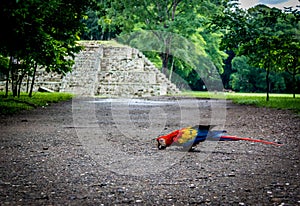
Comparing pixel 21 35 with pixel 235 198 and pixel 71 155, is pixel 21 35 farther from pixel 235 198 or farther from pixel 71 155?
pixel 235 198

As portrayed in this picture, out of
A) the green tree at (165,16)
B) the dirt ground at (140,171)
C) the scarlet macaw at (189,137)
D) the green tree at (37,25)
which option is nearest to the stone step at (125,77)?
the green tree at (165,16)

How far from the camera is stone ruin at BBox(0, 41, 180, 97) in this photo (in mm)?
27562

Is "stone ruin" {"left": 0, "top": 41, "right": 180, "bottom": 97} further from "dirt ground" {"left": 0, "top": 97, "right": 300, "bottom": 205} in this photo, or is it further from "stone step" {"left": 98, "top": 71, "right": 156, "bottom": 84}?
"dirt ground" {"left": 0, "top": 97, "right": 300, "bottom": 205}

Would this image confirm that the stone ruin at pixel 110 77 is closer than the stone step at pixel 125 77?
Yes

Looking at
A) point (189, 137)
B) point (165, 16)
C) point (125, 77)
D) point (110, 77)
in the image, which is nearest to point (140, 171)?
point (189, 137)

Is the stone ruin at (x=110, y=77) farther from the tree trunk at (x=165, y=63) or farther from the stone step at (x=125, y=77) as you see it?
the tree trunk at (x=165, y=63)

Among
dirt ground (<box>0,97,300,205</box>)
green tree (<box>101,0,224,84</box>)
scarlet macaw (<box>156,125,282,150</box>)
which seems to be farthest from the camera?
green tree (<box>101,0,224,84</box>)

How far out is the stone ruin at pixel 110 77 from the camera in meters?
27.6

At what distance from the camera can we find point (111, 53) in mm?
30938

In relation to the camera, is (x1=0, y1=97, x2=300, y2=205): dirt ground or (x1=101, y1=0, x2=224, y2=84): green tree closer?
(x1=0, y1=97, x2=300, y2=205): dirt ground

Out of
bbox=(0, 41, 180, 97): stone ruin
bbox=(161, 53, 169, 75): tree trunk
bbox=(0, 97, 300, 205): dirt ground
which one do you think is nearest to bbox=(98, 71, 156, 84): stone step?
bbox=(0, 41, 180, 97): stone ruin

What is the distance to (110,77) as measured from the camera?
28438mm

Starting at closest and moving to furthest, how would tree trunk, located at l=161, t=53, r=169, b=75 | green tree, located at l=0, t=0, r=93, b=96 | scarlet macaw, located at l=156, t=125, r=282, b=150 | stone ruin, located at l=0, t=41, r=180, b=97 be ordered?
scarlet macaw, located at l=156, t=125, r=282, b=150
green tree, located at l=0, t=0, r=93, b=96
stone ruin, located at l=0, t=41, r=180, b=97
tree trunk, located at l=161, t=53, r=169, b=75

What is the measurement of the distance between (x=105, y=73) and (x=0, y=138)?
22.5 m
